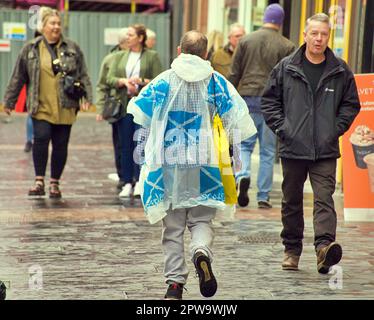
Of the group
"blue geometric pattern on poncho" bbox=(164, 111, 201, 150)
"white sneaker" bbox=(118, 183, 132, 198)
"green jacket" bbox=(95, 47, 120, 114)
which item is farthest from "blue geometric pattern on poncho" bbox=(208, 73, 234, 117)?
"green jacket" bbox=(95, 47, 120, 114)

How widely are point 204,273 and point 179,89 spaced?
1.17 m

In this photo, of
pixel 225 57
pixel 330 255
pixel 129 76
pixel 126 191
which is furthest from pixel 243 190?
pixel 330 255

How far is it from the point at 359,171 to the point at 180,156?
3.31 meters

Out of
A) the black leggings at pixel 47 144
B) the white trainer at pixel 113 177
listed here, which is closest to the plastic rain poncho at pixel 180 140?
the black leggings at pixel 47 144

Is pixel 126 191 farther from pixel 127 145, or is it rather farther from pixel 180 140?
pixel 180 140

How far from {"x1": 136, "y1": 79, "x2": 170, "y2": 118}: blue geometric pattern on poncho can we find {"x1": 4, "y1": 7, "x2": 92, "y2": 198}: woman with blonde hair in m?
4.59

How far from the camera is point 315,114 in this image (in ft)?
25.2

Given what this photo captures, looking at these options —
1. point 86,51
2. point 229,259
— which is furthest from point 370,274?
point 86,51

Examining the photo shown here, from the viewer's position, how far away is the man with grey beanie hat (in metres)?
11.2

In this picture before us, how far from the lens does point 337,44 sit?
13.3 metres

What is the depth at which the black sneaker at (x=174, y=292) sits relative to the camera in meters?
6.68

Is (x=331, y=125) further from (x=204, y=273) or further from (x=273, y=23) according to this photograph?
(x=273, y=23)

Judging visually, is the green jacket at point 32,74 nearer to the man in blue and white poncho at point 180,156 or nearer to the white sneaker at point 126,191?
the white sneaker at point 126,191

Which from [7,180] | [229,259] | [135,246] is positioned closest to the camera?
[229,259]
